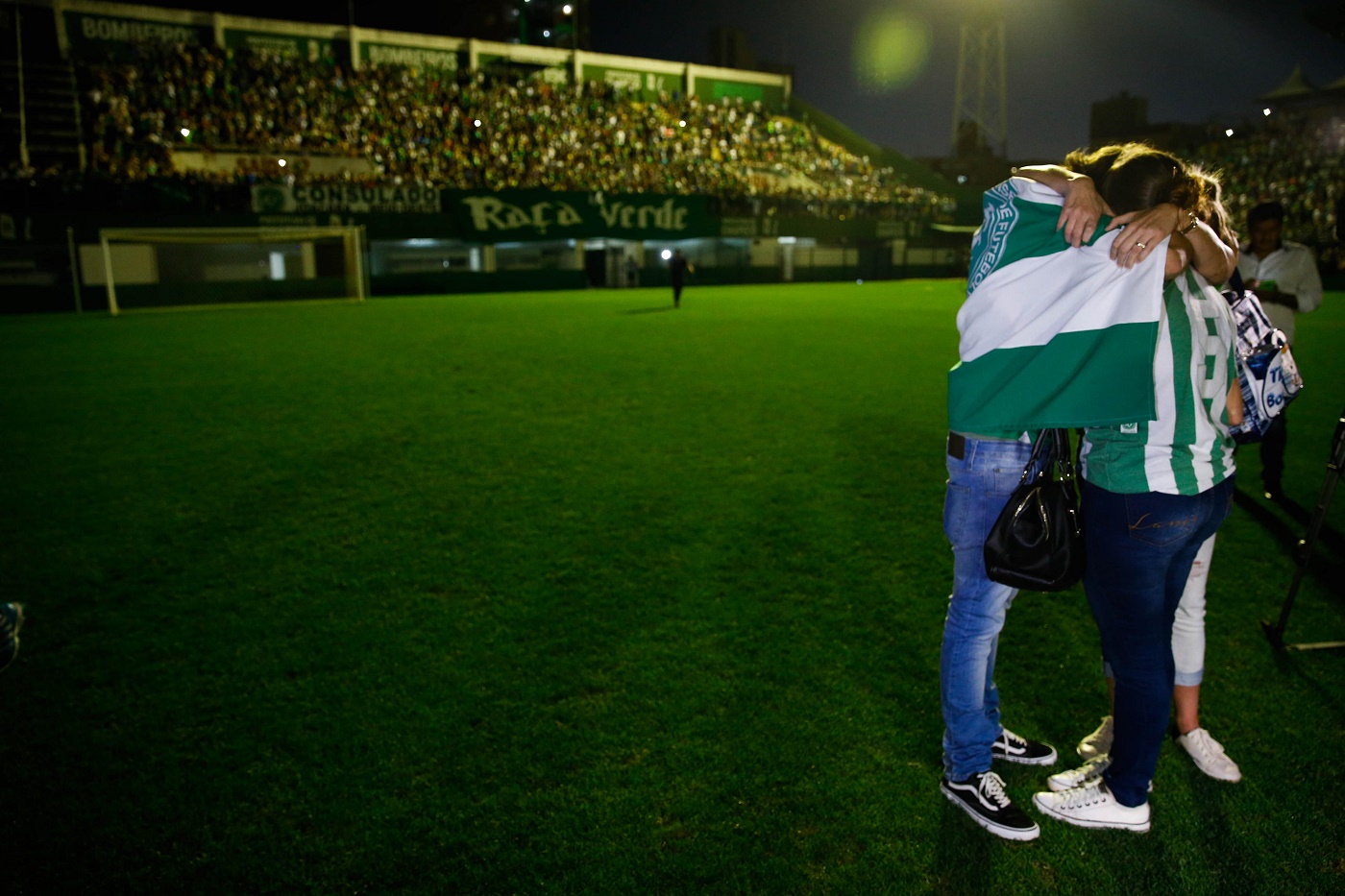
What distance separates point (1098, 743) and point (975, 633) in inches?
35.1

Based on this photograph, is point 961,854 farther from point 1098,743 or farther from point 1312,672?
point 1312,672

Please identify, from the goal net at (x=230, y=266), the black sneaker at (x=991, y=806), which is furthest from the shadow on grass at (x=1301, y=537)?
the goal net at (x=230, y=266)

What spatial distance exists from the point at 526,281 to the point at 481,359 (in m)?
19.5

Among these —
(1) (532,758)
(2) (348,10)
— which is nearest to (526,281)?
(2) (348,10)

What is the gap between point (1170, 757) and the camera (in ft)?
9.77

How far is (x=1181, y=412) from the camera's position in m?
2.17

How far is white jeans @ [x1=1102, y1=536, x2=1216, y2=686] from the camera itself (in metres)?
2.76

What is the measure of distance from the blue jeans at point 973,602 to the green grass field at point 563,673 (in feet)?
0.89

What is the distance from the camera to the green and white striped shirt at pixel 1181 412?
7.05 feet

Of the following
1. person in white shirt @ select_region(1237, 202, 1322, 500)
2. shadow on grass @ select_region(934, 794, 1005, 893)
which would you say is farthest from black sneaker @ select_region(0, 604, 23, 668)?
person in white shirt @ select_region(1237, 202, 1322, 500)

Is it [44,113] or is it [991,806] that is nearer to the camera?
[991,806]

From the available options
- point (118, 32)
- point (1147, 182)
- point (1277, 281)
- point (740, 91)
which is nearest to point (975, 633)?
point (1147, 182)

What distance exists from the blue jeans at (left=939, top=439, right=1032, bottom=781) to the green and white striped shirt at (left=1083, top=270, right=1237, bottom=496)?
0.26 metres

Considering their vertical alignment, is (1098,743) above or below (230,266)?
below
